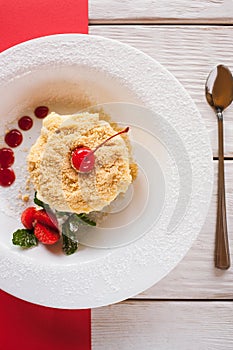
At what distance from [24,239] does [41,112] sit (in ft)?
0.96

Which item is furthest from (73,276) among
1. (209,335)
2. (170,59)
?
(170,59)

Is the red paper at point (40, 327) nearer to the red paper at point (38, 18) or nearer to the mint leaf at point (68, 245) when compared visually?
the mint leaf at point (68, 245)

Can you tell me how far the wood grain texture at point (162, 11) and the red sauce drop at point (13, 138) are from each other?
12.3 inches

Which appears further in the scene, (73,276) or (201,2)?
(201,2)

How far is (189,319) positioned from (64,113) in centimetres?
55

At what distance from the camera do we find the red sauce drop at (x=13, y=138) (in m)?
1.26

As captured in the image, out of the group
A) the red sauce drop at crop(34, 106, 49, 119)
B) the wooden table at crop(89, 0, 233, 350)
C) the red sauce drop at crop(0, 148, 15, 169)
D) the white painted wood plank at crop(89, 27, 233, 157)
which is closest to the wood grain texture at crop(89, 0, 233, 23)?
the white painted wood plank at crop(89, 27, 233, 157)

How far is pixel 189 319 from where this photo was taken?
4.05 feet

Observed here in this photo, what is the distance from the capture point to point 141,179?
4.02ft

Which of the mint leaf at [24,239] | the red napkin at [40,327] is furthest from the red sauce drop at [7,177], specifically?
the red napkin at [40,327]

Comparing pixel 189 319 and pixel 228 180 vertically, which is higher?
pixel 228 180

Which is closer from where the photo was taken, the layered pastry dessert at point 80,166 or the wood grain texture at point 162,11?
the layered pastry dessert at point 80,166

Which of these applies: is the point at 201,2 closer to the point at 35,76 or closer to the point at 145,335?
the point at 35,76

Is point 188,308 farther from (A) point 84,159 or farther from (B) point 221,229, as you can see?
(A) point 84,159
